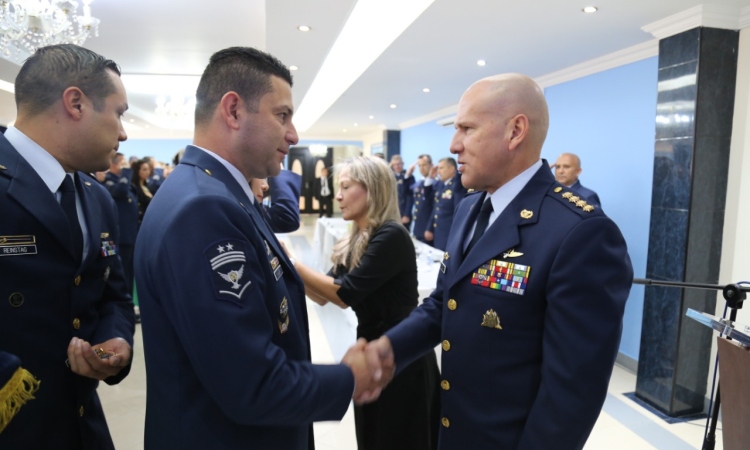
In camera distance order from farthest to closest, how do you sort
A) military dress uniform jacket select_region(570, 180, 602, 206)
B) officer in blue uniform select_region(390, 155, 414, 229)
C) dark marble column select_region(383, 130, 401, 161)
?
1. dark marble column select_region(383, 130, 401, 161)
2. officer in blue uniform select_region(390, 155, 414, 229)
3. military dress uniform jacket select_region(570, 180, 602, 206)

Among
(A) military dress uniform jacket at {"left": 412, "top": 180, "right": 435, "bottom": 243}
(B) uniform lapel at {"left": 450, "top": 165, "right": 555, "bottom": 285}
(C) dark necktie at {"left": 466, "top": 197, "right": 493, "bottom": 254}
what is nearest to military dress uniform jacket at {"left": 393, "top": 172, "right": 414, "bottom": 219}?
(A) military dress uniform jacket at {"left": 412, "top": 180, "right": 435, "bottom": 243}

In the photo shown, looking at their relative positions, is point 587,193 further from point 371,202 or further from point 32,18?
point 32,18

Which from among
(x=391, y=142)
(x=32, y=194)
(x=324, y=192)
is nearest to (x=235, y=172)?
(x=32, y=194)

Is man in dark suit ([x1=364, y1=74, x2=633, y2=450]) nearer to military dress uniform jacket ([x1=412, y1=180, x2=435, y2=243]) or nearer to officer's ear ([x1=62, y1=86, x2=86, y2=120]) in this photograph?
officer's ear ([x1=62, y1=86, x2=86, y2=120])

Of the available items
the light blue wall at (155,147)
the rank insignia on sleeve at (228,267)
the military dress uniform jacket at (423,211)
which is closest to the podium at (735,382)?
the rank insignia on sleeve at (228,267)

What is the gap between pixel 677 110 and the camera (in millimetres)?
3566

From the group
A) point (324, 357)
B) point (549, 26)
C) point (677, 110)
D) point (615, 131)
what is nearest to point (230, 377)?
point (324, 357)

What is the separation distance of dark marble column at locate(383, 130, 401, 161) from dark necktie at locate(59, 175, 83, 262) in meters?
12.8

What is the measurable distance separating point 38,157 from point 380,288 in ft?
4.53

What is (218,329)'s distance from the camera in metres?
0.92

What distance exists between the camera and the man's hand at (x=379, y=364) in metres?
1.27

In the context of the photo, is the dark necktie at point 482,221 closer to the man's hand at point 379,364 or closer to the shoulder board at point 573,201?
the shoulder board at point 573,201

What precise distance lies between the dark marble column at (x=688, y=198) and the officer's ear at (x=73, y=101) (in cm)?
381

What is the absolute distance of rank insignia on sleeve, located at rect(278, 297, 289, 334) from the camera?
110 cm
